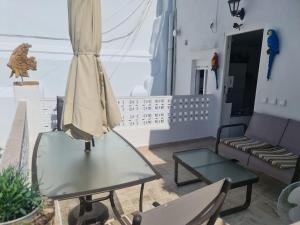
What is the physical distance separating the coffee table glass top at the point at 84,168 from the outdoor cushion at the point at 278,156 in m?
1.85

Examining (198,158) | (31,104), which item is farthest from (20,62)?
(198,158)

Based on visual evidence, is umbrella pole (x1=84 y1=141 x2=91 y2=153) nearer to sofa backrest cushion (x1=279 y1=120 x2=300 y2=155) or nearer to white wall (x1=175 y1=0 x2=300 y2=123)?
sofa backrest cushion (x1=279 y1=120 x2=300 y2=155)

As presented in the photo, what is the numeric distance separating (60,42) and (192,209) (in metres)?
6.67

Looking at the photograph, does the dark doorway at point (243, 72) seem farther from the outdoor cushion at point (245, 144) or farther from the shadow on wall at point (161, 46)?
the outdoor cushion at point (245, 144)

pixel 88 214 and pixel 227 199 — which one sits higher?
pixel 88 214

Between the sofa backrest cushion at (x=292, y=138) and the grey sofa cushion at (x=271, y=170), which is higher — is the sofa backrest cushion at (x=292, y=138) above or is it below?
above

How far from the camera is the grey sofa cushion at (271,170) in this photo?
2.66 m

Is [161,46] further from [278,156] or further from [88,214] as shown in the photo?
[88,214]

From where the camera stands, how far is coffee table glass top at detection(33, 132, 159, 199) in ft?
5.09

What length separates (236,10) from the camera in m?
4.39

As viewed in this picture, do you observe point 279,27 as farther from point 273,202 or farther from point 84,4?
point 84,4

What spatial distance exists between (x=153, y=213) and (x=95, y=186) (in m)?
0.59

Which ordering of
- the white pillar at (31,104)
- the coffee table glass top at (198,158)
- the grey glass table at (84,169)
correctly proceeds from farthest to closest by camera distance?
the white pillar at (31,104)
the coffee table glass top at (198,158)
the grey glass table at (84,169)

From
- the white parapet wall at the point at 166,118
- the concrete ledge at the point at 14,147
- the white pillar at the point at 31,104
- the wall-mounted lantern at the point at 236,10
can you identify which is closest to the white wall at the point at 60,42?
the white pillar at the point at 31,104
